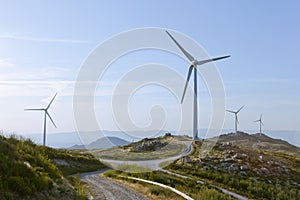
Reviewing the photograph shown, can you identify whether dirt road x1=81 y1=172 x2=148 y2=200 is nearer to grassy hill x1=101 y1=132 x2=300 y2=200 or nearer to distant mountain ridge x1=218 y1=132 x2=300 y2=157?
grassy hill x1=101 y1=132 x2=300 y2=200

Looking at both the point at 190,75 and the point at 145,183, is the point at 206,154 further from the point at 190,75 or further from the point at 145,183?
the point at 145,183

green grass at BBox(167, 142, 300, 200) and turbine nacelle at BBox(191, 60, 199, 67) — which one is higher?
turbine nacelle at BBox(191, 60, 199, 67)

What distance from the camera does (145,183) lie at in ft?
87.7

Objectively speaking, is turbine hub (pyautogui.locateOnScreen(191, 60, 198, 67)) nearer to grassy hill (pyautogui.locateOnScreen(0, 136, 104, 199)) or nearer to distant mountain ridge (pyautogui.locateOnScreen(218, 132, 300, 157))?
grassy hill (pyautogui.locateOnScreen(0, 136, 104, 199))

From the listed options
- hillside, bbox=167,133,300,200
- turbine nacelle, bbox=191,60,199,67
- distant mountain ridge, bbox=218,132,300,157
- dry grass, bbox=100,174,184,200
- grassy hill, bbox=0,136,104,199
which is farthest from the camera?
distant mountain ridge, bbox=218,132,300,157

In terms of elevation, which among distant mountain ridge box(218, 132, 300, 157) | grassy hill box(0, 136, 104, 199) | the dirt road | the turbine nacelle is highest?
the turbine nacelle

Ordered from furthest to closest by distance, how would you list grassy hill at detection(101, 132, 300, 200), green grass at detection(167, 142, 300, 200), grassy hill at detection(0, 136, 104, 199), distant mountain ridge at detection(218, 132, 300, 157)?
distant mountain ridge at detection(218, 132, 300, 157) < green grass at detection(167, 142, 300, 200) < grassy hill at detection(101, 132, 300, 200) < grassy hill at detection(0, 136, 104, 199)

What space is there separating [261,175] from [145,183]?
23.9 metres

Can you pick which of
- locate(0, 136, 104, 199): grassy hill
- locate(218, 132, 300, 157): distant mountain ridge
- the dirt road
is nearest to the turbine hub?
the dirt road

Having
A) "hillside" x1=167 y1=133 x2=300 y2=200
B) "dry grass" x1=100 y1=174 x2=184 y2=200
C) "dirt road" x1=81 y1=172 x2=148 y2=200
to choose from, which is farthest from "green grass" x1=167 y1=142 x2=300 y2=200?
"dirt road" x1=81 y1=172 x2=148 y2=200

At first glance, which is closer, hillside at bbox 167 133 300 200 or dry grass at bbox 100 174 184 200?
dry grass at bbox 100 174 184 200

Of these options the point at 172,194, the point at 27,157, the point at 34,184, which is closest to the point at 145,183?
the point at 172,194

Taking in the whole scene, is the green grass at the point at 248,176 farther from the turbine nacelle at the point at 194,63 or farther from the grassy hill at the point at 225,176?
the turbine nacelle at the point at 194,63

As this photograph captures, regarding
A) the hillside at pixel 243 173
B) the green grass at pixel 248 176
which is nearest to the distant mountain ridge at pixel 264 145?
the hillside at pixel 243 173
